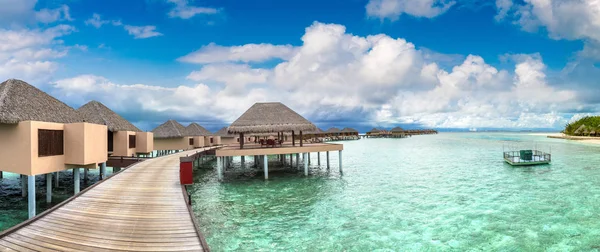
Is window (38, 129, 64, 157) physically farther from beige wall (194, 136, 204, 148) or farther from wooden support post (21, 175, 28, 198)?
beige wall (194, 136, 204, 148)

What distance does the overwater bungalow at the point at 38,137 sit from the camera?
41.5 feet

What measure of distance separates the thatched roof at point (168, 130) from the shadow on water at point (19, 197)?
29.3 ft

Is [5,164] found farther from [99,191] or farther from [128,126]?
[128,126]

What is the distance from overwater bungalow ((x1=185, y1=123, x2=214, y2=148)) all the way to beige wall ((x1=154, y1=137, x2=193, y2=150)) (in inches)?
41.8

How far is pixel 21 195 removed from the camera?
57.2 feet

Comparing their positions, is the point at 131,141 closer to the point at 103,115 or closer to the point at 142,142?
the point at 142,142

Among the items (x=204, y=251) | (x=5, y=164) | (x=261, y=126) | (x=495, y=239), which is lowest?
(x=495, y=239)

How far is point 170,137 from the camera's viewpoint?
3391cm

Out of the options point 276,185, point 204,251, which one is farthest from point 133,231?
→ point 276,185

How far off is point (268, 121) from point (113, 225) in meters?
14.7

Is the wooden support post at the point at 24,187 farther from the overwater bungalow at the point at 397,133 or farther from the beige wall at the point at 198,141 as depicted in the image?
the overwater bungalow at the point at 397,133

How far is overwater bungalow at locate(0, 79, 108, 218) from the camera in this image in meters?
12.7

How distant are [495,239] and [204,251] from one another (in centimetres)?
844

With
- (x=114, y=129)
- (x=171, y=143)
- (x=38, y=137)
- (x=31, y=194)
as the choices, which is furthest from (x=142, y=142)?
(x=31, y=194)
